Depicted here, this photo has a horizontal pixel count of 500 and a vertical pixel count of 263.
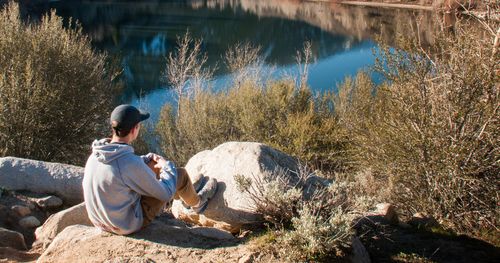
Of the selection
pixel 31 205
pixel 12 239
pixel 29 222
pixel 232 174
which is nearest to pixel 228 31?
pixel 31 205

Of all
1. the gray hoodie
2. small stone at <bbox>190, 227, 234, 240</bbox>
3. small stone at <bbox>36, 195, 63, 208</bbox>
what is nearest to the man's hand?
the gray hoodie

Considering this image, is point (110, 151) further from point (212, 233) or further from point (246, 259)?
Result: point (246, 259)

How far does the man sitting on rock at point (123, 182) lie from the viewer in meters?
4.52

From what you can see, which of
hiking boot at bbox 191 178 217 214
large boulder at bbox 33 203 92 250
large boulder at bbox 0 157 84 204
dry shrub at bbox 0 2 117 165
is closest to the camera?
hiking boot at bbox 191 178 217 214

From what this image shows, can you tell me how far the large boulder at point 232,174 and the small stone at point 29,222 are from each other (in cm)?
177

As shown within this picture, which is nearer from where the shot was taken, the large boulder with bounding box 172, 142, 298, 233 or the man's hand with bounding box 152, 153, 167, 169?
the man's hand with bounding box 152, 153, 167, 169

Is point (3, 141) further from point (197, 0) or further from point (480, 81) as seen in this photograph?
point (197, 0)

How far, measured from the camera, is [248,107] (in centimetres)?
1825

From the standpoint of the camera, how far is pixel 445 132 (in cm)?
809

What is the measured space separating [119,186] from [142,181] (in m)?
0.20

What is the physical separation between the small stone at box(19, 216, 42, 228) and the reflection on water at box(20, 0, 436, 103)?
71.0 ft

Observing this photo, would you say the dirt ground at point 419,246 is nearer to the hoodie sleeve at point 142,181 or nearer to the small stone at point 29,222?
the hoodie sleeve at point 142,181

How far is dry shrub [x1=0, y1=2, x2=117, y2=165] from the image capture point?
41.8ft

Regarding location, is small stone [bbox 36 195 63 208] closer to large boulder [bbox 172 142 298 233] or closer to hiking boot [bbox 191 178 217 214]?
large boulder [bbox 172 142 298 233]
